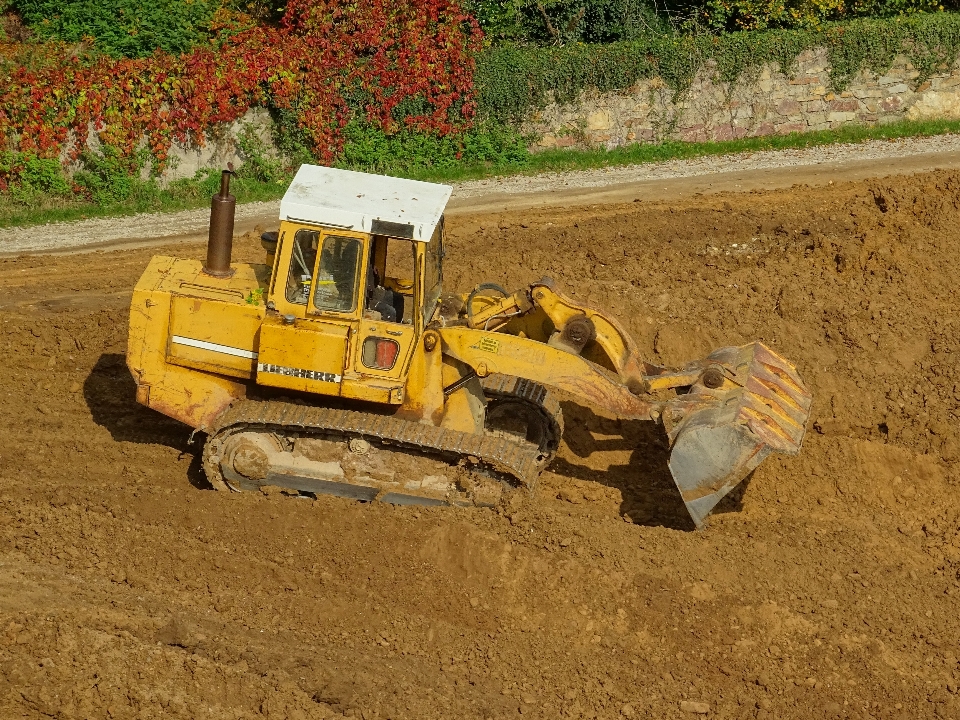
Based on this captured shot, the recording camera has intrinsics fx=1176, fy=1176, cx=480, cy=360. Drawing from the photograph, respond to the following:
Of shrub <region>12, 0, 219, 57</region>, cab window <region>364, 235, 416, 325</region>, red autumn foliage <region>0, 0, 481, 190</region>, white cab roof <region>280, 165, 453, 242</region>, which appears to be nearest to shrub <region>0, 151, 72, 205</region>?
red autumn foliage <region>0, 0, 481, 190</region>

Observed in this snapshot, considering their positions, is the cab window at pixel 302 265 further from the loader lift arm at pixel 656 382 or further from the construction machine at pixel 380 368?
the loader lift arm at pixel 656 382

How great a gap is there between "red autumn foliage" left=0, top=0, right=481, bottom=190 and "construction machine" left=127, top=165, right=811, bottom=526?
9.31 m

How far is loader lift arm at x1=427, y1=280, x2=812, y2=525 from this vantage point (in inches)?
397

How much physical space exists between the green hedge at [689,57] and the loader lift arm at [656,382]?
1132cm

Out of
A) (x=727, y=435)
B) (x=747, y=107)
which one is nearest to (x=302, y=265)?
(x=727, y=435)

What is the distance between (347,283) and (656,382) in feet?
9.61

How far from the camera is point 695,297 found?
582 inches

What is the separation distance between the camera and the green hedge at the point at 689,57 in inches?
844

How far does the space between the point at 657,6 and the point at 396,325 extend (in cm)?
1665

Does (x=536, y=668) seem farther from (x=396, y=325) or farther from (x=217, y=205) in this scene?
(x=217, y=205)

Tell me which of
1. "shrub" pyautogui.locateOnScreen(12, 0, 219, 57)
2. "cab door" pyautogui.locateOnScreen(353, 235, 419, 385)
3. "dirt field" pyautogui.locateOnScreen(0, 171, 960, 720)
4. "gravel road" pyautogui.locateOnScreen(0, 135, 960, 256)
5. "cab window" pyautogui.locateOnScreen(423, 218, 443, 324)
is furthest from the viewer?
"shrub" pyautogui.locateOnScreen(12, 0, 219, 57)

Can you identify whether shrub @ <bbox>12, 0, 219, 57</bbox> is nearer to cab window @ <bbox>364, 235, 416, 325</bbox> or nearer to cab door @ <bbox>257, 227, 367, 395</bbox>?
cab window @ <bbox>364, 235, 416, 325</bbox>

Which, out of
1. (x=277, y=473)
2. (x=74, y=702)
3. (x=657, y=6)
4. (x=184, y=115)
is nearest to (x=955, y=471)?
(x=277, y=473)

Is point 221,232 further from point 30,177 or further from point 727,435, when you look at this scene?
point 30,177
